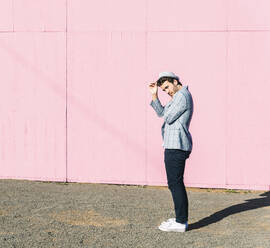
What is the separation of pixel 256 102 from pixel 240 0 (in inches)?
69.5

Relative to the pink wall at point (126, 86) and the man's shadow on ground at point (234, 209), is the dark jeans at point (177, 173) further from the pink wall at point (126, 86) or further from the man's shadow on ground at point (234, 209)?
the pink wall at point (126, 86)

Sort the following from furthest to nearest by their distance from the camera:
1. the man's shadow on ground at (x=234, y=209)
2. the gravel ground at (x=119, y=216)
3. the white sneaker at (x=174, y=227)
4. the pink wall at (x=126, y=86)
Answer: the pink wall at (x=126, y=86)
the man's shadow on ground at (x=234, y=209)
the white sneaker at (x=174, y=227)
the gravel ground at (x=119, y=216)

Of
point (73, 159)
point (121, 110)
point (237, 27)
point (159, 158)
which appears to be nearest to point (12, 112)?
point (73, 159)

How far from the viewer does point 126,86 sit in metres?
8.99

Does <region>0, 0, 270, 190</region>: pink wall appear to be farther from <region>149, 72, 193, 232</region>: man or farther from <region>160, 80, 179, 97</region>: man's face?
<region>149, 72, 193, 232</region>: man

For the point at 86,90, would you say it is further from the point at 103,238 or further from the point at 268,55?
the point at 103,238

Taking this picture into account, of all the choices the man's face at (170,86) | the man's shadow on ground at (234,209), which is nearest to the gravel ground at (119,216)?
the man's shadow on ground at (234,209)

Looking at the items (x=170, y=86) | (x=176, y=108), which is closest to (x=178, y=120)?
(x=176, y=108)

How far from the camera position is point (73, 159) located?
923 centimetres

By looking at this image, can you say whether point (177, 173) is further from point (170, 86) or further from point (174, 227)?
point (170, 86)

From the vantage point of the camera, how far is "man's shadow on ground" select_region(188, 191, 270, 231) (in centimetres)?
624

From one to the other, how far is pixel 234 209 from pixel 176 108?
8.14ft

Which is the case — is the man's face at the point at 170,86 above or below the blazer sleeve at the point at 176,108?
above

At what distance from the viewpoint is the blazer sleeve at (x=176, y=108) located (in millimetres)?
5457
